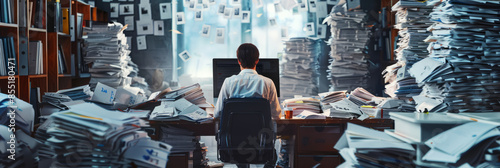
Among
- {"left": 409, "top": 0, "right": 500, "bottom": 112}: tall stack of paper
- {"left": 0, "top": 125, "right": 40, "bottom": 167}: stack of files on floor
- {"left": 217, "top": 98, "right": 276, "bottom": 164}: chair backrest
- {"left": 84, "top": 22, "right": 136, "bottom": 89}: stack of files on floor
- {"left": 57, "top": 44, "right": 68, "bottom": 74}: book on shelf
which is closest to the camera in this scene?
{"left": 0, "top": 125, "right": 40, "bottom": 167}: stack of files on floor

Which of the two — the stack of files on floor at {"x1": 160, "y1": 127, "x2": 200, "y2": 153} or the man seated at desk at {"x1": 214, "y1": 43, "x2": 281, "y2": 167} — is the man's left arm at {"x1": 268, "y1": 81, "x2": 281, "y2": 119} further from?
the stack of files on floor at {"x1": 160, "y1": 127, "x2": 200, "y2": 153}

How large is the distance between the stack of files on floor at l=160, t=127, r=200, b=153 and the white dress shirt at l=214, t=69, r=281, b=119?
25 centimetres

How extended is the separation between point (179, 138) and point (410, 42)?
5.45ft

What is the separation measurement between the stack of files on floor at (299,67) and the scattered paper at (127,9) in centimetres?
196

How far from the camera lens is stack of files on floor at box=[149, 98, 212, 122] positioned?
8.96 feet

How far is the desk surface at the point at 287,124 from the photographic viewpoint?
280cm

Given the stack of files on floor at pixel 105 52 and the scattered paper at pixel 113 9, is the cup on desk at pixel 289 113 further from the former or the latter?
the scattered paper at pixel 113 9

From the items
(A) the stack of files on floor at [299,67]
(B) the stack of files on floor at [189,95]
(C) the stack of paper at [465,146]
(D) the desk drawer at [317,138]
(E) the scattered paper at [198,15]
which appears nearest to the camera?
(C) the stack of paper at [465,146]

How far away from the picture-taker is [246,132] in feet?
8.70

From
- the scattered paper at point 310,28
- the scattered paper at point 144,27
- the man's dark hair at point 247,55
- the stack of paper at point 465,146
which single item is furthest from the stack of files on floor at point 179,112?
the scattered paper at point 310,28

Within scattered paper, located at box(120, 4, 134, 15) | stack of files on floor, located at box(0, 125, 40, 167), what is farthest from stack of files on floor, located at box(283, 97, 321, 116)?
scattered paper, located at box(120, 4, 134, 15)

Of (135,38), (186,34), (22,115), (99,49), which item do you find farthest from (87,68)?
(22,115)

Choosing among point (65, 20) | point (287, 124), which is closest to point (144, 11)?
point (65, 20)

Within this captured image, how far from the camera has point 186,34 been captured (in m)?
5.39
